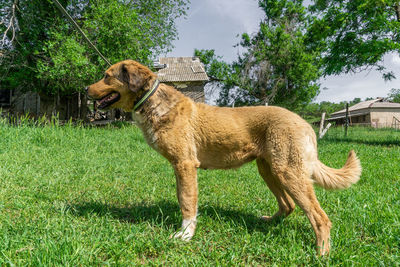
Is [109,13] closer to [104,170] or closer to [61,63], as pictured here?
[61,63]

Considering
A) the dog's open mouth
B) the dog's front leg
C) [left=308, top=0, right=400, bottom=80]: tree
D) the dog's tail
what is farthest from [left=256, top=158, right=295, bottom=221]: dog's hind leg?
[left=308, top=0, right=400, bottom=80]: tree

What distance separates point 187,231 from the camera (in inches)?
102

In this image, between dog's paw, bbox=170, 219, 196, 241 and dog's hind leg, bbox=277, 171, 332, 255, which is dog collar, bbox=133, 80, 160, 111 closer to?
dog's paw, bbox=170, 219, 196, 241

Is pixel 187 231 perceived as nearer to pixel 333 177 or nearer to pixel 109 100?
pixel 333 177

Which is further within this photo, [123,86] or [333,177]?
[123,86]

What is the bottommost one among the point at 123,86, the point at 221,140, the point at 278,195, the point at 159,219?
the point at 159,219

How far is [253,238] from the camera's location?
8.30 ft

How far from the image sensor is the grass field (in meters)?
2.10

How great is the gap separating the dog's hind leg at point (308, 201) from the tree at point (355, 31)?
1256cm

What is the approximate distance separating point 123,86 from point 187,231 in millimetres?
1978

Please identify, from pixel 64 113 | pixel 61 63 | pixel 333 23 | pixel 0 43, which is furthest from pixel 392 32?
pixel 64 113

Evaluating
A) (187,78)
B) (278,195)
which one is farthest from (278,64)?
(278,195)

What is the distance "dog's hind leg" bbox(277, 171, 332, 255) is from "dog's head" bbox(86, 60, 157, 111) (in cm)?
201

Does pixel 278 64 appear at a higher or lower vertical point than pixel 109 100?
higher
